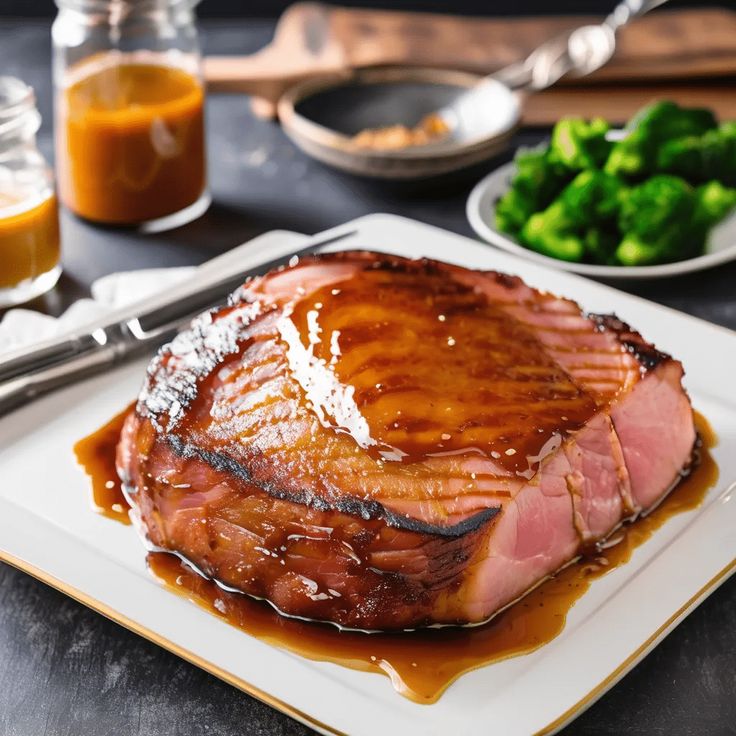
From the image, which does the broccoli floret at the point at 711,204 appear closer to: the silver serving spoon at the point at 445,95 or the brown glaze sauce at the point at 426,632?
the silver serving spoon at the point at 445,95

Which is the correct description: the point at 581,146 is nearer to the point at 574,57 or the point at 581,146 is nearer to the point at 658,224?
the point at 658,224

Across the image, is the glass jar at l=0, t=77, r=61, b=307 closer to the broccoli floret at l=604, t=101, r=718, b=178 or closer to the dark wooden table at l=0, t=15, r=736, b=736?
the dark wooden table at l=0, t=15, r=736, b=736

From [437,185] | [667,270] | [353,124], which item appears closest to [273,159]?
[353,124]

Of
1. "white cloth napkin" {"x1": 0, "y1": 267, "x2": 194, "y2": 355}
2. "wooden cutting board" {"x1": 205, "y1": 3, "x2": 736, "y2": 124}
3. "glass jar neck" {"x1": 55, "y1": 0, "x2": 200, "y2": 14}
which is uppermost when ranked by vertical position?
"glass jar neck" {"x1": 55, "y1": 0, "x2": 200, "y2": 14}

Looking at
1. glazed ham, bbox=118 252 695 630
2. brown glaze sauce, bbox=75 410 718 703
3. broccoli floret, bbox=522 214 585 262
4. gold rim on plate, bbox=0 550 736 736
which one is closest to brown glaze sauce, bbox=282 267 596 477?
glazed ham, bbox=118 252 695 630

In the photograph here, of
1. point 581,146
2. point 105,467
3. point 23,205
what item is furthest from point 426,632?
point 581,146
